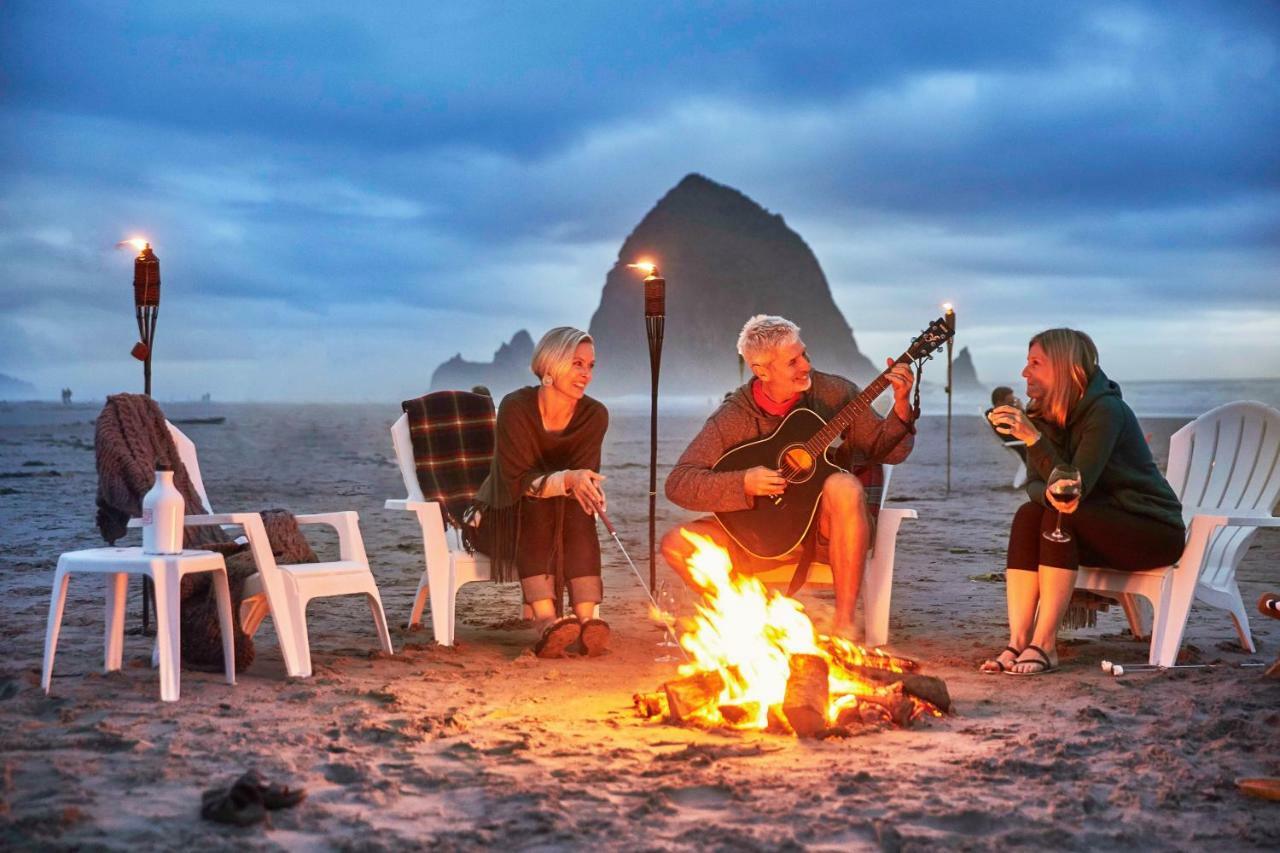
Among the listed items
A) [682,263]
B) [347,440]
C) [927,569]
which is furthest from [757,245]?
[927,569]

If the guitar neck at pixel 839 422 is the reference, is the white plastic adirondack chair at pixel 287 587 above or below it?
below

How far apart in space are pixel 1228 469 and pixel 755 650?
8.96ft

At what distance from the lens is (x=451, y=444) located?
617 cm

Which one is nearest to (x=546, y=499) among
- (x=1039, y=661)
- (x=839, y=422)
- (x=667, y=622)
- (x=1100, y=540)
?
(x=667, y=622)

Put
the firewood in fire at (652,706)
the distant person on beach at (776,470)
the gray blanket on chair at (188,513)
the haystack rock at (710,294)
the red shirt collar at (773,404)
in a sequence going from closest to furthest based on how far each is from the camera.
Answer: the firewood in fire at (652,706)
the gray blanket on chair at (188,513)
the distant person on beach at (776,470)
the red shirt collar at (773,404)
the haystack rock at (710,294)

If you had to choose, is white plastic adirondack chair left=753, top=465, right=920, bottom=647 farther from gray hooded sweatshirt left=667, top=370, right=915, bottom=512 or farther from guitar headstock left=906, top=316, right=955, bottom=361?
guitar headstock left=906, top=316, right=955, bottom=361

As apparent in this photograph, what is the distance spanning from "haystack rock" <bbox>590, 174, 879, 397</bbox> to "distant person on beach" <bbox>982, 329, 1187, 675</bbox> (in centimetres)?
10996

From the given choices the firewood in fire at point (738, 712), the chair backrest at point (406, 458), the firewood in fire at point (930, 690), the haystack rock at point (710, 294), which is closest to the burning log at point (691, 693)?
the firewood in fire at point (738, 712)

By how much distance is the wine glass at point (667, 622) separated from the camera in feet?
17.6

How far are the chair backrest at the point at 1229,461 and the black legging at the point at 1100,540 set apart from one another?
0.80 meters

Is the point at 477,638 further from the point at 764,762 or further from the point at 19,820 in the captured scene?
the point at 19,820

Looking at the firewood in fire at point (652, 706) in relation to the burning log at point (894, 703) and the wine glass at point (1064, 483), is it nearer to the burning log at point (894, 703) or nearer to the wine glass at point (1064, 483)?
the burning log at point (894, 703)

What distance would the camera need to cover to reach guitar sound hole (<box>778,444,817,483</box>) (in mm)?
5277

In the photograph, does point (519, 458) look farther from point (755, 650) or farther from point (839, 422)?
point (755, 650)
